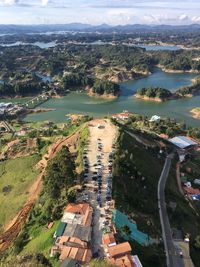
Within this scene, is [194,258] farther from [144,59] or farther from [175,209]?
[144,59]

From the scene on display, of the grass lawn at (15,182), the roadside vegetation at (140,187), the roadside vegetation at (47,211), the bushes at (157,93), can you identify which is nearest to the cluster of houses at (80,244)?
the roadside vegetation at (47,211)

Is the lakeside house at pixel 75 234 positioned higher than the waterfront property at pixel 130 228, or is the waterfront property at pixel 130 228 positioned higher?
the lakeside house at pixel 75 234

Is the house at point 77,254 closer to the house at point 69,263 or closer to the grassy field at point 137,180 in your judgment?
the house at point 69,263

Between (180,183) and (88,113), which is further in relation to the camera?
(88,113)

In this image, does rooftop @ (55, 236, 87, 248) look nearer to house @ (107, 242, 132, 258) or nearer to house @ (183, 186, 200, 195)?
house @ (107, 242, 132, 258)

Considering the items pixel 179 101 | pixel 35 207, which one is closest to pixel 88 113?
pixel 179 101
